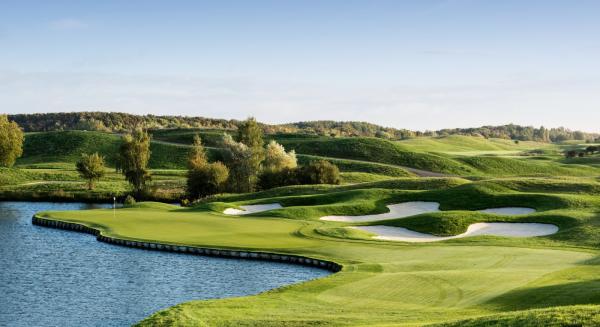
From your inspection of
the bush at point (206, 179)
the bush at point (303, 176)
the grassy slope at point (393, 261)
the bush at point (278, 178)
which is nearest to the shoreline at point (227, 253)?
the grassy slope at point (393, 261)

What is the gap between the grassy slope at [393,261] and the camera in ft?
81.0

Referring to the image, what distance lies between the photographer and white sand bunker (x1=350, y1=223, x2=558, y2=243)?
158ft

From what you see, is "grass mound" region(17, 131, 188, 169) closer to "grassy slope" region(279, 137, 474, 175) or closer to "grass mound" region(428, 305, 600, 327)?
"grassy slope" region(279, 137, 474, 175)

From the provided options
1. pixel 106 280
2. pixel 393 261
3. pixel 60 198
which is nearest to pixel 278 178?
pixel 60 198

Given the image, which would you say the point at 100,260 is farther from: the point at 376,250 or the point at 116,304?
the point at 376,250

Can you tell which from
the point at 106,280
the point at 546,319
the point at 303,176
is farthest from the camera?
the point at 303,176

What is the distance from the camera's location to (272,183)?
3452 inches

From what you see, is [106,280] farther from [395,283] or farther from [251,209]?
[251,209]

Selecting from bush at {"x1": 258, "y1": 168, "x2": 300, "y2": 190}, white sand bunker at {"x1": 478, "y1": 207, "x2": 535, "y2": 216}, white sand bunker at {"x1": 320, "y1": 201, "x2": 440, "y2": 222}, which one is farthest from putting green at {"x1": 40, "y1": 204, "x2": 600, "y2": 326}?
bush at {"x1": 258, "y1": 168, "x2": 300, "y2": 190}

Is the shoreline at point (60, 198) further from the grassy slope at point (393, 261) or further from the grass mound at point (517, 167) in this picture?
the grass mound at point (517, 167)

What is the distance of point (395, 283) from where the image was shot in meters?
30.2

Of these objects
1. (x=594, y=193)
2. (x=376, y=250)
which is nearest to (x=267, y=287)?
(x=376, y=250)

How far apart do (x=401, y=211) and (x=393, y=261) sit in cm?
2381

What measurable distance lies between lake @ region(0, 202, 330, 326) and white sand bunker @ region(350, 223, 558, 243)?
450 inches
